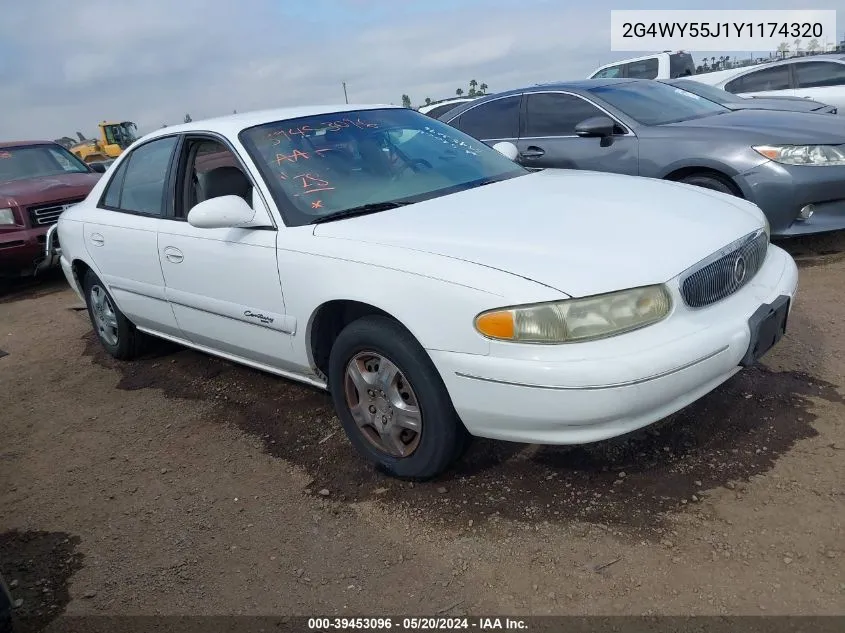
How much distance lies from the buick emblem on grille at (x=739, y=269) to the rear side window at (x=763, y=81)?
371 inches

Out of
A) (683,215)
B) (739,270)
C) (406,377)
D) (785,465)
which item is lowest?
(785,465)

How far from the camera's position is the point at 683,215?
2.96m

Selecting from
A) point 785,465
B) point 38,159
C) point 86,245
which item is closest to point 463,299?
point 785,465

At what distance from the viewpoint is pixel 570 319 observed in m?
2.40

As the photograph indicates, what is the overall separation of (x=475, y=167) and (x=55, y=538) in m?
2.60

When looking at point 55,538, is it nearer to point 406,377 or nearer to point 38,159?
point 406,377

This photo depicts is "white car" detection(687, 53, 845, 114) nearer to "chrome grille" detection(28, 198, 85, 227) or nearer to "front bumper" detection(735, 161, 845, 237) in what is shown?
"front bumper" detection(735, 161, 845, 237)

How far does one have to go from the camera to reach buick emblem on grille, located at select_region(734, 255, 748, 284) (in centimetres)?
283

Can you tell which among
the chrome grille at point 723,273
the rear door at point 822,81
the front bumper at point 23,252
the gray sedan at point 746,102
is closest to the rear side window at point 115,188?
the front bumper at point 23,252

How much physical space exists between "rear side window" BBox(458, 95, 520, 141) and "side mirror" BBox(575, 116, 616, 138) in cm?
95

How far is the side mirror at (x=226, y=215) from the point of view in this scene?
3168 millimetres

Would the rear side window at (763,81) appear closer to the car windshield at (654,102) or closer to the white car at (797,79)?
the white car at (797,79)

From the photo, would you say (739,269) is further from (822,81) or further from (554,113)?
(822,81)

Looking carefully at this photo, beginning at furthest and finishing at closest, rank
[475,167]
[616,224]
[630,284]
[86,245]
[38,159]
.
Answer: [38,159], [86,245], [475,167], [616,224], [630,284]
